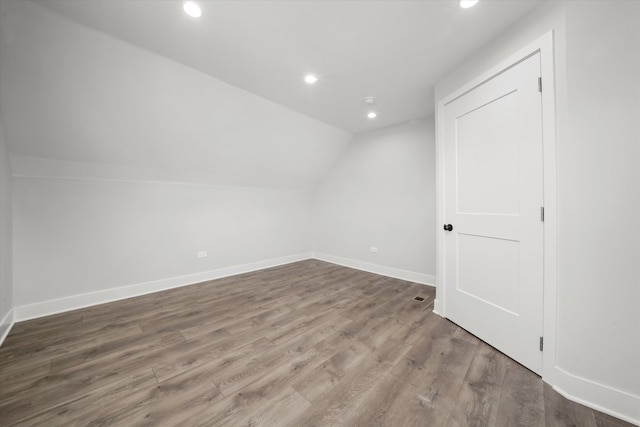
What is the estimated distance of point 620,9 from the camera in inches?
48.8

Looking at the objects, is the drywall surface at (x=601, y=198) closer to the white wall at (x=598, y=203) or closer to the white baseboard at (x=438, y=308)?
the white wall at (x=598, y=203)

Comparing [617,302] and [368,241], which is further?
[368,241]

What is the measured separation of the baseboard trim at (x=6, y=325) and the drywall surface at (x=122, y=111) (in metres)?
1.53

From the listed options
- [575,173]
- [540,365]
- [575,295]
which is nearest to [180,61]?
[575,173]

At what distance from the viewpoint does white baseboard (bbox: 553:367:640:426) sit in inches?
47.2

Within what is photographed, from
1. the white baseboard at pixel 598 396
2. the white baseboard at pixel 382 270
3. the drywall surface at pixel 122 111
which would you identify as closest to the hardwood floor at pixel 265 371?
the white baseboard at pixel 598 396

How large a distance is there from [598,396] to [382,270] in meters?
2.76

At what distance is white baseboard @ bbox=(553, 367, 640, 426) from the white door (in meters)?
0.16

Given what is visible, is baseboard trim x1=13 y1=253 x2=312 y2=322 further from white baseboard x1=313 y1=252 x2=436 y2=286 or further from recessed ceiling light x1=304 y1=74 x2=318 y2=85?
recessed ceiling light x1=304 y1=74 x2=318 y2=85

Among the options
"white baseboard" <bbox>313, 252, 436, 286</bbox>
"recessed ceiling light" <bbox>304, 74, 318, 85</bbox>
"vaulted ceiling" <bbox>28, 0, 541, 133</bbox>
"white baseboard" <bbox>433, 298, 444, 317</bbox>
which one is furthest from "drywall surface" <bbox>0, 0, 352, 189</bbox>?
"white baseboard" <bbox>433, 298, 444, 317</bbox>

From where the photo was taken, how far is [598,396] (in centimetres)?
129

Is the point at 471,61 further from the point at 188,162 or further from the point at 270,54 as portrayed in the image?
the point at 188,162

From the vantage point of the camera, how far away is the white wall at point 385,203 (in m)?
3.49

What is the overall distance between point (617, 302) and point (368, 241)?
3.10 metres
